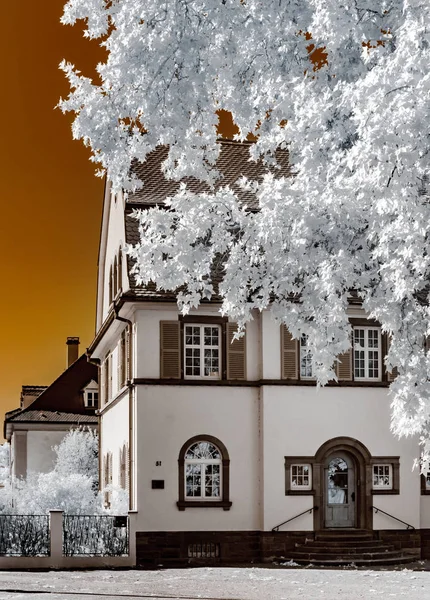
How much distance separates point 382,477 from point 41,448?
2547cm

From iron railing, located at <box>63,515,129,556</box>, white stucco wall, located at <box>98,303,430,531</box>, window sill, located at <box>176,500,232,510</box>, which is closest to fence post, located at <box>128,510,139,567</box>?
iron railing, located at <box>63,515,129,556</box>

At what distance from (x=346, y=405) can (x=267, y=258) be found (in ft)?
49.2

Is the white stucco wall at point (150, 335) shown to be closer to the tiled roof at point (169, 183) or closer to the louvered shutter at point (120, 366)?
the tiled roof at point (169, 183)

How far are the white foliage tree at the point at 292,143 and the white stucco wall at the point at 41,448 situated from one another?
3641 cm

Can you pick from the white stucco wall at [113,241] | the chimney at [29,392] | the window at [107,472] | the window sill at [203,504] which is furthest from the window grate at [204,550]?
Answer: the chimney at [29,392]

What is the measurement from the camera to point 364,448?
93.9 feet

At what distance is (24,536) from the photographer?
26094mm

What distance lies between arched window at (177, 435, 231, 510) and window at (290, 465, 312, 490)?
1811mm

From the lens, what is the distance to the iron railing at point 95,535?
2608cm

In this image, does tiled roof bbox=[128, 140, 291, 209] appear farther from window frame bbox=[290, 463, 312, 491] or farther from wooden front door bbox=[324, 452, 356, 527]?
wooden front door bbox=[324, 452, 356, 527]

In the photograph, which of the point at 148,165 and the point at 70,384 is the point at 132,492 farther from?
the point at 70,384

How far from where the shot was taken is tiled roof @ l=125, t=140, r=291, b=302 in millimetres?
27969

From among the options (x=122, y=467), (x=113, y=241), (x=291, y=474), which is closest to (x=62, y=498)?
(x=122, y=467)

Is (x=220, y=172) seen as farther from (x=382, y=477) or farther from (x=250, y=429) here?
(x=382, y=477)
